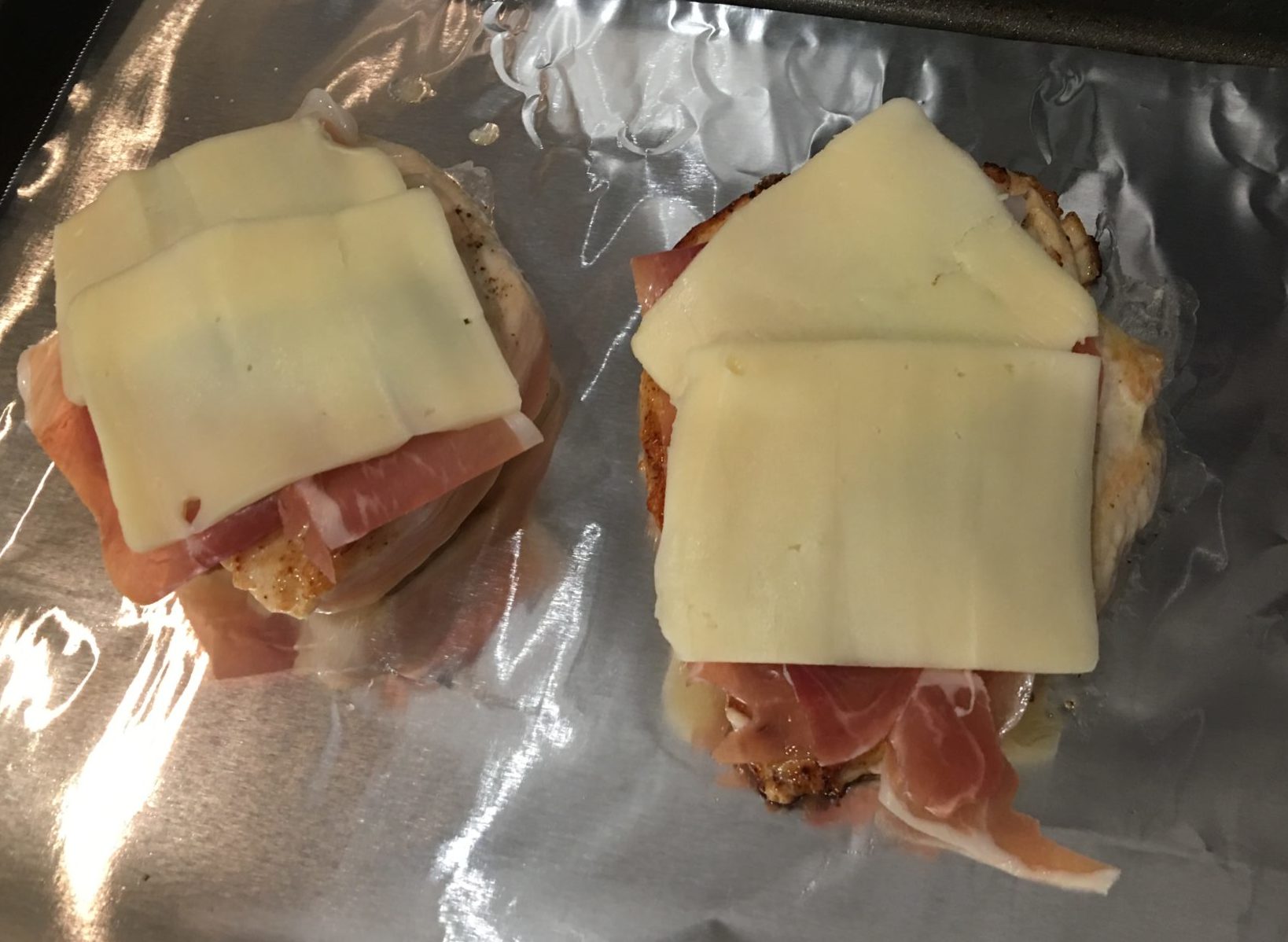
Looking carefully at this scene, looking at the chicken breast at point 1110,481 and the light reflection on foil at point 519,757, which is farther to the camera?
the light reflection on foil at point 519,757

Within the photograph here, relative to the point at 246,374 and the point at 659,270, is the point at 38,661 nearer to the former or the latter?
the point at 246,374

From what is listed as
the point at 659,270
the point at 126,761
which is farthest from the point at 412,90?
the point at 126,761

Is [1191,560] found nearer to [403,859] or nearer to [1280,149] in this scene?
[1280,149]

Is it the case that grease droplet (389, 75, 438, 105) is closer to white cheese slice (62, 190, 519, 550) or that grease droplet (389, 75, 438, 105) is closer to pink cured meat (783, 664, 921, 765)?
white cheese slice (62, 190, 519, 550)

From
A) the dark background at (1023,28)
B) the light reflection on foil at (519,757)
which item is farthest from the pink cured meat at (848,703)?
the dark background at (1023,28)

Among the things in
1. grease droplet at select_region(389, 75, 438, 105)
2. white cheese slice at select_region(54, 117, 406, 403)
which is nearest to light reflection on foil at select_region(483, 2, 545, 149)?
grease droplet at select_region(389, 75, 438, 105)

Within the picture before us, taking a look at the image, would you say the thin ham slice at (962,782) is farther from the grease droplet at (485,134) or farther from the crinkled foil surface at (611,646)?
the grease droplet at (485,134)

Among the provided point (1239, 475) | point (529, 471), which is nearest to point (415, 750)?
point (529, 471)
